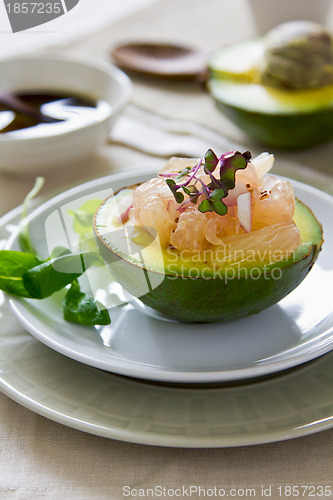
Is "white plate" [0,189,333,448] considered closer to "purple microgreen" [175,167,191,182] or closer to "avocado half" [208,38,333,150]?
"purple microgreen" [175,167,191,182]

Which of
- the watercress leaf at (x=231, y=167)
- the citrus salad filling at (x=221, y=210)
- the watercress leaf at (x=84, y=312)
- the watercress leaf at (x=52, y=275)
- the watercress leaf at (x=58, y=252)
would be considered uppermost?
the watercress leaf at (x=231, y=167)

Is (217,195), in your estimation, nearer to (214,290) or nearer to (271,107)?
(214,290)

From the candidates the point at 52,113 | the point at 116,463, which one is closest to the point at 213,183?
the point at 116,463

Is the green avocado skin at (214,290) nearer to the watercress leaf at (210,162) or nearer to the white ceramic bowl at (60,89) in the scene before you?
the watercress leaf at (210,162)

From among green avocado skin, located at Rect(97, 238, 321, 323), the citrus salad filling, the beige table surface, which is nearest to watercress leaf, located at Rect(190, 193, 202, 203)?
the citrus salad filling

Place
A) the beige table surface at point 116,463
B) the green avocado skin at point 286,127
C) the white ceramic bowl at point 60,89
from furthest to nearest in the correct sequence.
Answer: the green avocado skin at point 286,127 → the white ceramic bowl at point 60,89 → the beige table surface at point 116,463

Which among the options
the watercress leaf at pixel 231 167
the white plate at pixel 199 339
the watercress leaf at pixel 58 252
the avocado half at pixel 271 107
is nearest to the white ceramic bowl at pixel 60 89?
the avocado half at pixel 271 107

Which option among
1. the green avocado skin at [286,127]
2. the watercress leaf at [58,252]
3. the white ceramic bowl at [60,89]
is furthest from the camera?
the green avocado skin at [286,127]
